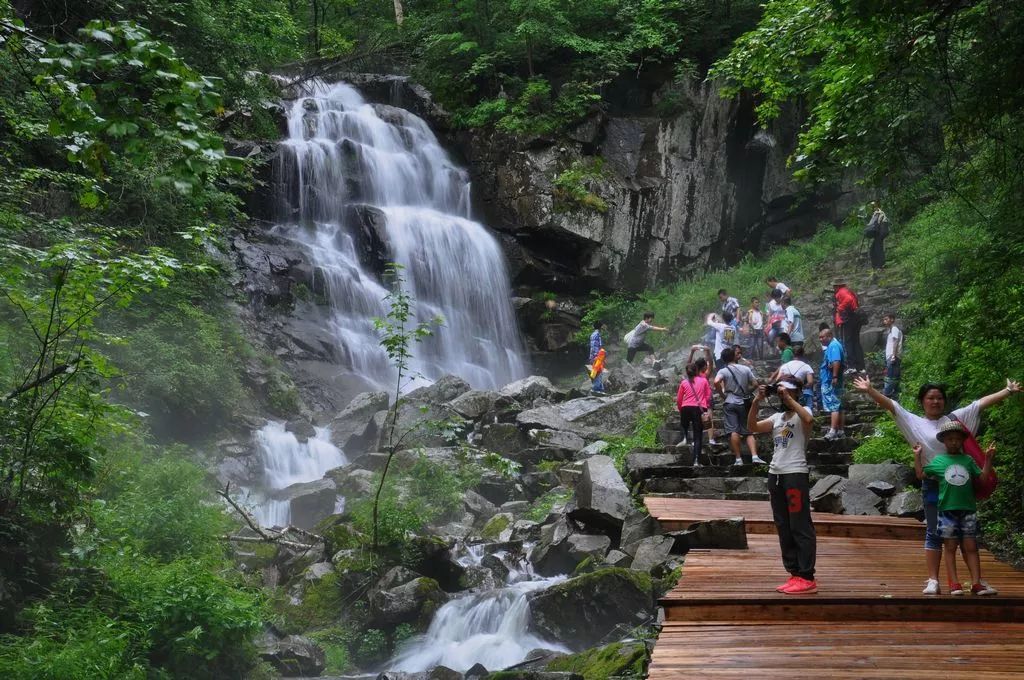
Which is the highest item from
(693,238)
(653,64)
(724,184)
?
(653,64)

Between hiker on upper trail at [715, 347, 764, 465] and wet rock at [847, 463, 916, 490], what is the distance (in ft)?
4.39

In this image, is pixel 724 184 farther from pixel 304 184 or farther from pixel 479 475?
pixel 479 475

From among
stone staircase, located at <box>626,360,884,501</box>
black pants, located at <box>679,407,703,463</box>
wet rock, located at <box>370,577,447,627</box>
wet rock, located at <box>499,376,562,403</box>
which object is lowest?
wet rock, located at <box>370,577,447,627</box>

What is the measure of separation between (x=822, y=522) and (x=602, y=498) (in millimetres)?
2769

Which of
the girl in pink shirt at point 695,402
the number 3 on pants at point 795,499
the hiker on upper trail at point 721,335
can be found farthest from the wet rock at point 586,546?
the hiker on upper trail at point 721,335

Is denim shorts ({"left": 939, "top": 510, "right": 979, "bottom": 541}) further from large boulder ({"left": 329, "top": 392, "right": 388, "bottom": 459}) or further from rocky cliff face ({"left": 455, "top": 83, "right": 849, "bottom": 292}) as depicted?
rocky cliff face ({"left": 455, "top": 83, "right": 849, "bottom": 292})

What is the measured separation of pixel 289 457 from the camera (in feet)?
50.9

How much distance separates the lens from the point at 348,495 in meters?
13.0

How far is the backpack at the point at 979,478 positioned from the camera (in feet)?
16.1

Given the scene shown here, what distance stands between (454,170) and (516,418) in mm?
12067

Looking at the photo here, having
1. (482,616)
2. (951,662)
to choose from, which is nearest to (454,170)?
(482,616)

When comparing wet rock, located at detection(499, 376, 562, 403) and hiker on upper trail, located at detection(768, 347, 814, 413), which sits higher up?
hiker on upper trail, located at detection(768, 347, 814, 413)

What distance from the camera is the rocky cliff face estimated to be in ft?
78.2

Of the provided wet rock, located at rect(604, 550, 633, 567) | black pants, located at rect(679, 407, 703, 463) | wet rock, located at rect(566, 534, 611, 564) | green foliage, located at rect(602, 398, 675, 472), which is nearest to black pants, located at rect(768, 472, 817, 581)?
wet rock, located at rect(604, 550, 633, 567)
